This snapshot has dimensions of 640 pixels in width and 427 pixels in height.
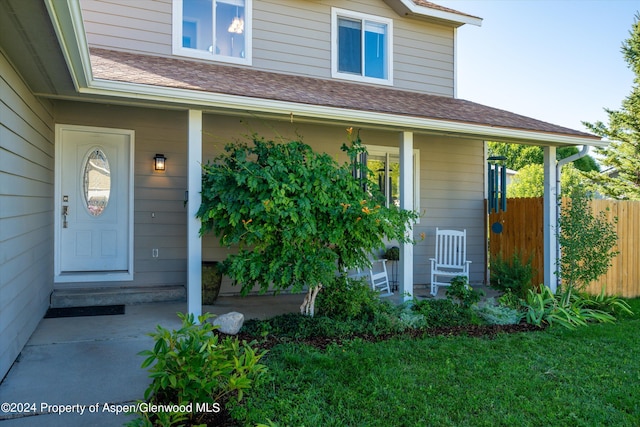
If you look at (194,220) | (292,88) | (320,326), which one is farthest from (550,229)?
(194,220)

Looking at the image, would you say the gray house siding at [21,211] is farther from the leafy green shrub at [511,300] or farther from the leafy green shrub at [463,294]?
the leafy green shrub at [511,300]

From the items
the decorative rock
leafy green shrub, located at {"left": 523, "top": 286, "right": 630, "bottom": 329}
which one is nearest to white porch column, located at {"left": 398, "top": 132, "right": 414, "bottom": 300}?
leafy green shrub, located at {"left": 523, "top": 286, "right": 630, "bottom": 329}

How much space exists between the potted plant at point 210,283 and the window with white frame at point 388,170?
10.1 feet

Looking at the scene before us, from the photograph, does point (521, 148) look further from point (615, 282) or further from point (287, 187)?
point (287, 187)

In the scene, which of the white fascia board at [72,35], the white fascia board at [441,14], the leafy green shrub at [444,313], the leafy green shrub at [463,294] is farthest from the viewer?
the white fascia board at [441,14]

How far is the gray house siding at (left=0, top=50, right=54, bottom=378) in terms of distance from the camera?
332cm

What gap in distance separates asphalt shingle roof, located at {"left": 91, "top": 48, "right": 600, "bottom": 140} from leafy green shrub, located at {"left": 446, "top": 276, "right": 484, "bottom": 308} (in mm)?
2102

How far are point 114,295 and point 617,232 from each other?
7.55 meters

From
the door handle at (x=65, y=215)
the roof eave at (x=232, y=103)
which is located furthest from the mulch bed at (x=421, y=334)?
the door handle at (x=65, y=215)

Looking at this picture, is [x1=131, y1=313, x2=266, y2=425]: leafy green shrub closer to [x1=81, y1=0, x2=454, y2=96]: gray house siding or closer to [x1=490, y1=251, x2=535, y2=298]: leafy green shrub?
[x1=490, y1=251, x2=535, y2=298]: leafy green shrub

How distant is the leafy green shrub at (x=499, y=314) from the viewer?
5.24 metres

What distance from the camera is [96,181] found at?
19.7ft

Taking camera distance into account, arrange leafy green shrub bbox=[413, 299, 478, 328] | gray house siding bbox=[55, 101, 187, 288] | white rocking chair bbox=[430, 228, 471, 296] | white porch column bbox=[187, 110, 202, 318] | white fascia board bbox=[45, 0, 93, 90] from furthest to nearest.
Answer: white rocking chair bbox=[430, 228, 471, 296]
gray house siding bbox=[55, 101, 187, 288]
leafy green shrub bbox=[413, 299, 478, 328]
white porch column bbox=[187, 110, 202, 318]
white fascia board bbox=[45, 0, 93, 90]

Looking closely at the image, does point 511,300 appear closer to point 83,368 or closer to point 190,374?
point 190,374
